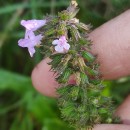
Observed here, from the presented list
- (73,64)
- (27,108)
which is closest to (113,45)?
(73,64)

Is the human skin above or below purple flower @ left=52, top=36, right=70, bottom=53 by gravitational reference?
above

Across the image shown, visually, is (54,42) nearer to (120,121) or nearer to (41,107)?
(120,121)

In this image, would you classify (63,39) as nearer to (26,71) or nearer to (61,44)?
(61,44)

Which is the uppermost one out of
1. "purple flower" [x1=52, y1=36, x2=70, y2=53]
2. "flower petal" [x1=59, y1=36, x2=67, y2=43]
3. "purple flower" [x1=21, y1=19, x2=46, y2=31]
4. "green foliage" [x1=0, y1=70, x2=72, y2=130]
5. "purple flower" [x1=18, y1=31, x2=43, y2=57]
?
"green foliage" [x1=0, y1=70, x2=72, y2=130]

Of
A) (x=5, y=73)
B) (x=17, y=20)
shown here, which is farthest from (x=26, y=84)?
(x=17, y=20)

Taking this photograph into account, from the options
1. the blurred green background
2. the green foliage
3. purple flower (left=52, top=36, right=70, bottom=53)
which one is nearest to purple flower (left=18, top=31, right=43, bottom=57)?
purple flower (left=52, top=36, right=70, bottom=53)

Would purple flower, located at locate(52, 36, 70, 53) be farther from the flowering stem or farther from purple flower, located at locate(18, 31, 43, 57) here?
purple flower, located at locate(18, 31, 43, 57)
